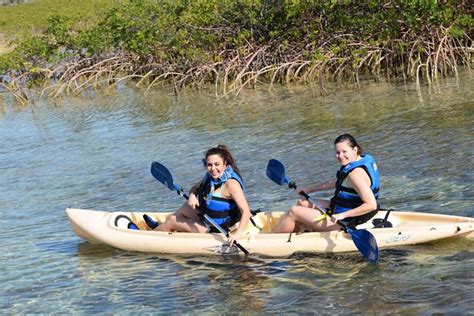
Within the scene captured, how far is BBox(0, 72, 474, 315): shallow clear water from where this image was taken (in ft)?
19.3

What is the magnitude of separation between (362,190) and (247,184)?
338 cm

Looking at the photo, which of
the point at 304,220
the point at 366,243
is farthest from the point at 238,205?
the point at 366,243

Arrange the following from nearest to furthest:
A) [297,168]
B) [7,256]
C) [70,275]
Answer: [70,275] → [7,256] → [297,168]

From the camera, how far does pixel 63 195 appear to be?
1016 centimetres

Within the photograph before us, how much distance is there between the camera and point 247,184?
31.5ft

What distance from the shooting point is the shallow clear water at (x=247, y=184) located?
589 cm

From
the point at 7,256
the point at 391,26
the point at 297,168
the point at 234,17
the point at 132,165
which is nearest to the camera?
the point at 7,256

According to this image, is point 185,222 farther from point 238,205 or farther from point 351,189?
point 351,189

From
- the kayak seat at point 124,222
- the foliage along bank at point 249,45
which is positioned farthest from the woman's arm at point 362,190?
the foliage along bank at point 249,45

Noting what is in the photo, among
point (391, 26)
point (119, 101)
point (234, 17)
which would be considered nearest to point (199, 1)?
point (234, 17)

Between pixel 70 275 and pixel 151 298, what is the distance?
3.81 ft

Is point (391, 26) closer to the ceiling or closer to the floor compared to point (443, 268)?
closer to the ceiling

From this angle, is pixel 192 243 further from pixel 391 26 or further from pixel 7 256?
pixel 391 26

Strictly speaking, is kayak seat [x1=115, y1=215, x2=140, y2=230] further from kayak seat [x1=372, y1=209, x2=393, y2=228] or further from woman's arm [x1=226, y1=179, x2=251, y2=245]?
kayak seat [x1=372, y1=209, x2=393, y2=228]
